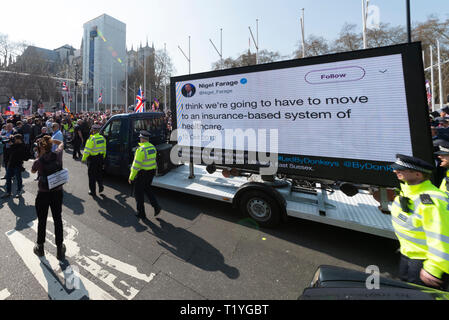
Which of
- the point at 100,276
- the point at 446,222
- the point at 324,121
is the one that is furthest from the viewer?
the point at 324,121

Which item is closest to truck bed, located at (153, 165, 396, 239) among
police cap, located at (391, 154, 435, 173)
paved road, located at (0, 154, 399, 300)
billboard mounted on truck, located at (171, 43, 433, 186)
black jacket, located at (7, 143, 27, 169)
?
paved road, located at (0, 154, 399, 300)

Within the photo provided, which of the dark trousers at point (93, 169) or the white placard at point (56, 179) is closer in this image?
the white placard at point (56, 179)

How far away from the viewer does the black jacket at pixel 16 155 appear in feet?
18.7

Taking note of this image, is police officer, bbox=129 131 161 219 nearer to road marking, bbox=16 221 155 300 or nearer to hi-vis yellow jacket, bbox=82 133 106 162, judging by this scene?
road marking, bbox=16 221 155 300

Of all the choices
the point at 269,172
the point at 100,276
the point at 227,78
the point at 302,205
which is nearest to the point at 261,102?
the point at 227,78

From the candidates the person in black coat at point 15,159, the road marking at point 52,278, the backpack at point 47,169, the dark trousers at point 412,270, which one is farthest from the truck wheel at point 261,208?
the person in black coat at point 15,159

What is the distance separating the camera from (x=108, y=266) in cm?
310

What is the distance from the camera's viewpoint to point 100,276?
291 centimetres

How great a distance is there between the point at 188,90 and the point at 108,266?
160 inches

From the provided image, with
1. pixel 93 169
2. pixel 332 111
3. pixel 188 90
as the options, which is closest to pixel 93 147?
pixel 93 169

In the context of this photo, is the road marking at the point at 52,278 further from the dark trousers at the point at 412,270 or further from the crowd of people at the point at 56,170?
the dark trousers at the point at 412,270

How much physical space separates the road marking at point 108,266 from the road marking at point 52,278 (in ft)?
0.43

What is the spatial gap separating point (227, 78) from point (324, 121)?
7.37ft

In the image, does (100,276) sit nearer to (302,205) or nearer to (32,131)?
(302,205)
